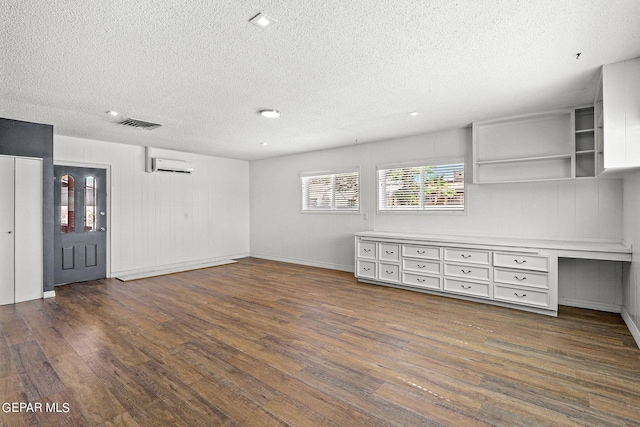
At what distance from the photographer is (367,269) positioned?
5312 mm

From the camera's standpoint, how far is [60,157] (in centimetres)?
528

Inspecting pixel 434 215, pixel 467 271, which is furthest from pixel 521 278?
pixel 434 215

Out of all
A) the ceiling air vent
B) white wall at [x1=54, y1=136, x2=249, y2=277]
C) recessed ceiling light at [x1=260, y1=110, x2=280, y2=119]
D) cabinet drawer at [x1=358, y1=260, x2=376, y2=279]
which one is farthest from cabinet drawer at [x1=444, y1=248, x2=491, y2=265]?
white wall at [x1=54, y1=136, x2=249, y2=277]

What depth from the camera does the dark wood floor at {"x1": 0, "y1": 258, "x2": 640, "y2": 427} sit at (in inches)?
78.2

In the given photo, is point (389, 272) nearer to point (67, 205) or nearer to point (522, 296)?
point (522, 296)

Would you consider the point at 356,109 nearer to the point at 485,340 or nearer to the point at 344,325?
the point at 344,325

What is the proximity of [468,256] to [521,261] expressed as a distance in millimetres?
619

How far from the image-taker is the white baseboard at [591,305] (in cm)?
382

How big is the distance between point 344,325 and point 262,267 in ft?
12.1

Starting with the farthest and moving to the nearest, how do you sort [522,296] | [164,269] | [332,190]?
[332,190] < [164,269] < [522,296]

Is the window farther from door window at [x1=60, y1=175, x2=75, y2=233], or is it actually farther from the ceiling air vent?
door window at [x1=60, y1=175, x2=75, y2=233]

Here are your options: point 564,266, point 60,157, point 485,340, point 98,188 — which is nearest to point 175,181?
point 98,188

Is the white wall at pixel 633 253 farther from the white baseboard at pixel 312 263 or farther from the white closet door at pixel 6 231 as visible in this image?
the white closet door at pixel 6 231

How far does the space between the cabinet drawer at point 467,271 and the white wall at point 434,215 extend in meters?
0.78
